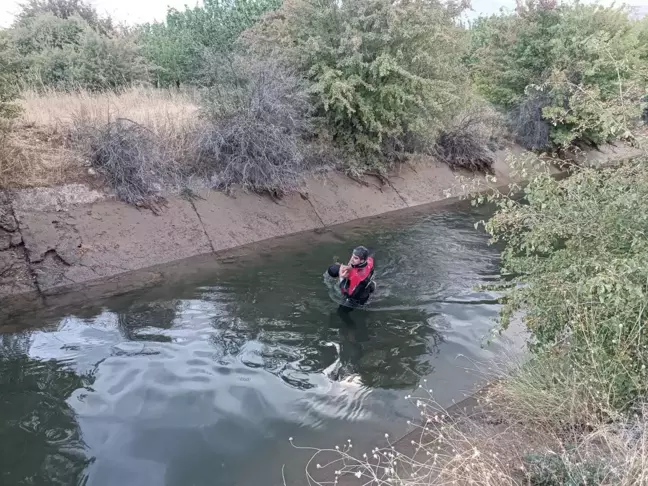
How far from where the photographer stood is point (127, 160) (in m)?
11.0

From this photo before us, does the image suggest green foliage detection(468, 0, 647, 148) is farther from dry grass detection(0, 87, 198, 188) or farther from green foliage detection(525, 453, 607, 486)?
green foliage detection(525, 453, 607, 486)

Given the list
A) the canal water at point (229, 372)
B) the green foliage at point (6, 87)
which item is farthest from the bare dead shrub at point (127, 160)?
the canal water at point (229, 372)

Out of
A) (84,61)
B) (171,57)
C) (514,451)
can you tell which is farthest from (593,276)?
(171,57)

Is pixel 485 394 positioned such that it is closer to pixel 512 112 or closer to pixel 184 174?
pixel 184 174

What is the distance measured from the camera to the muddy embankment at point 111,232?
8.94 meters

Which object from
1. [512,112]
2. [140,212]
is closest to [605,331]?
[140,212]

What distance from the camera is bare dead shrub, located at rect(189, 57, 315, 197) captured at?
12086mm

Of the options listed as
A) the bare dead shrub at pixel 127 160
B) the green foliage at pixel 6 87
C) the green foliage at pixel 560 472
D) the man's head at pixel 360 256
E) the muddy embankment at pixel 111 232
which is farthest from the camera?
the bare dead shrub at pixel 127 160

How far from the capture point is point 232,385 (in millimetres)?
6078

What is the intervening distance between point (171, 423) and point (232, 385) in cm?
87

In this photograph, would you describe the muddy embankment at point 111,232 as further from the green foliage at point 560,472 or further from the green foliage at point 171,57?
the green foliage at point 171,57

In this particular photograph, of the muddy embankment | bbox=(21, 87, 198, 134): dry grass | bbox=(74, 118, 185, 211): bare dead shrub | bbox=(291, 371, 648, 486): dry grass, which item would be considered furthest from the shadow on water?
bbox=(21, 87, 198, 134): dry grass

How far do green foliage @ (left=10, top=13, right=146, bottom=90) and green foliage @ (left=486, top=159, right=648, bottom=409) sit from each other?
13778 mm

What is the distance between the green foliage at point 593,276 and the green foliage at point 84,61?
45.2 feet
